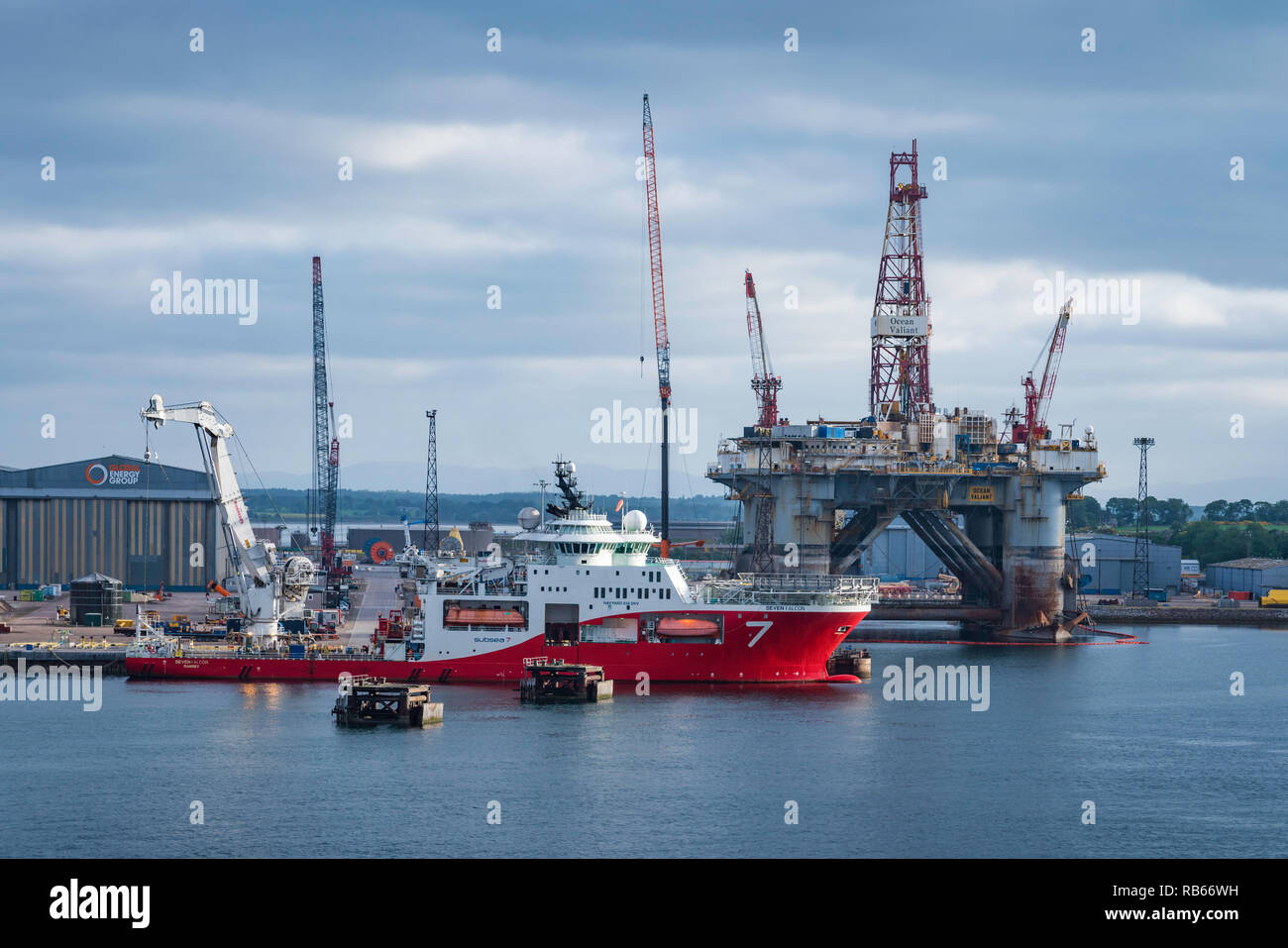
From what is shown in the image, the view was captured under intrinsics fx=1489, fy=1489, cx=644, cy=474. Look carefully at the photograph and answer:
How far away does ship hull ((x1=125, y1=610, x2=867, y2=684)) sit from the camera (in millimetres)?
79688

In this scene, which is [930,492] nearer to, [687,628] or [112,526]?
[687,628]

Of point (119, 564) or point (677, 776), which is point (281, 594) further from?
point (119, 564)

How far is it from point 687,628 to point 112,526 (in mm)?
76136

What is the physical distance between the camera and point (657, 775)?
186 ft

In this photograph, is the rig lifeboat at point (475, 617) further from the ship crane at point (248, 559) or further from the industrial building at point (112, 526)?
the industrial building at point (112, 526)

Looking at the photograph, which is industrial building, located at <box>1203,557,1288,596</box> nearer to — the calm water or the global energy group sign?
the calm water

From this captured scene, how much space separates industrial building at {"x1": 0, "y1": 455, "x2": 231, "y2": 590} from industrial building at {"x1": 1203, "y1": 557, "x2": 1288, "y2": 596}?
105296mm

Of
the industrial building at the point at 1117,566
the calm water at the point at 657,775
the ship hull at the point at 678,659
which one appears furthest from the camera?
the industrial building at the point at 1117,566

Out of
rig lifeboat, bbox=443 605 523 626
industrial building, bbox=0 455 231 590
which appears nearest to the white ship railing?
rig lifeboat, bbox=443 605 523 626

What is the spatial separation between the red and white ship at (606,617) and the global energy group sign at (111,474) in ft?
210

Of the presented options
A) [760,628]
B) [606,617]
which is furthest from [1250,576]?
[606,617]

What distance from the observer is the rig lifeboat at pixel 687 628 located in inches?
3152

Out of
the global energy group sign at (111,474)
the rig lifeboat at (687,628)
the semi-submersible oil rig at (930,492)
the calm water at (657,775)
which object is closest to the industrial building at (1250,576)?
the semi-submersible oil rig at (930,492)
